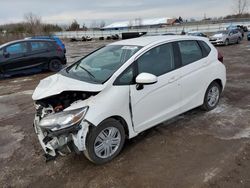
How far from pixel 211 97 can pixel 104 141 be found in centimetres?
268

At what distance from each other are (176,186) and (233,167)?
0.83 m

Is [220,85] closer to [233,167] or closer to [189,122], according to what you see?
[189,122]

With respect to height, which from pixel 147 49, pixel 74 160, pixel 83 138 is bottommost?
pixel 74 160

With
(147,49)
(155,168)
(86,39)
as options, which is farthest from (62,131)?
(86,39)

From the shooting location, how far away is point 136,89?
3.54m

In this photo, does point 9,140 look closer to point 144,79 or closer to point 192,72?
point 144,79

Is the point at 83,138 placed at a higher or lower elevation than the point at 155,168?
higher

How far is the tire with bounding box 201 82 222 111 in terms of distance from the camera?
194 inches

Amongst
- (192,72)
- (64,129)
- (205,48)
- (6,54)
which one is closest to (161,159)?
(64,129)

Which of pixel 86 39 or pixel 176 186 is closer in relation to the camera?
pixel 176 186

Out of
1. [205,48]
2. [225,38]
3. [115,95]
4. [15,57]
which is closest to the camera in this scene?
[115,95]

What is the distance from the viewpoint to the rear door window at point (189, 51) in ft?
14.2

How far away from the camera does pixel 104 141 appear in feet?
11.0

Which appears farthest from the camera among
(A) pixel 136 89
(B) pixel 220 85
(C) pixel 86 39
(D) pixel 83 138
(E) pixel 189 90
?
(C) pixel 86 39
